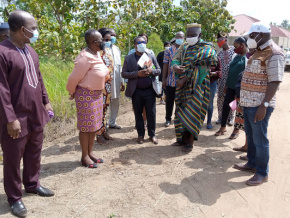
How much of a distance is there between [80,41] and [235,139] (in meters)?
5.40

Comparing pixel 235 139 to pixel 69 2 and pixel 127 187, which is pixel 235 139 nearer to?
pixel 127 187

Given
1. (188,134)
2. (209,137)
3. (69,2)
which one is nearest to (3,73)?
(188,134)

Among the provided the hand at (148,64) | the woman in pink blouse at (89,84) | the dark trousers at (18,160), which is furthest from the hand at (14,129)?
the hand at (148,64)

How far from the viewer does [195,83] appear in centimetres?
410

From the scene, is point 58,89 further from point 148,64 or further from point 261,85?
point 261,85

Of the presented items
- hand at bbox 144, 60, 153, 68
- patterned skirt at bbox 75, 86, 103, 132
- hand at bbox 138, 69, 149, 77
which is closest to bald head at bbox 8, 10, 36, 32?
patterned skirt at bbox 75, 86, 103, 132

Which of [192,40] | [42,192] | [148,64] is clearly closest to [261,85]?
[192,40]

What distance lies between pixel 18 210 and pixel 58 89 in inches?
147

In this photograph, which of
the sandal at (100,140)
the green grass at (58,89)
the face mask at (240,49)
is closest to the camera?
the face mask at (240,49)

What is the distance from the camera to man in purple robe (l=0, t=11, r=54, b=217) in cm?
240

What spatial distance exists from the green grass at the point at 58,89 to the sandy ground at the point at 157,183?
0.87 m

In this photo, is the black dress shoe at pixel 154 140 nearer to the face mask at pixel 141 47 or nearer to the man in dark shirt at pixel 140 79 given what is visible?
the man in dark shirt at pixel 140 79

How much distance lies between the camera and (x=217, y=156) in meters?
4.26

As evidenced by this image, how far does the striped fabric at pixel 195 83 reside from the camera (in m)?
4.05
